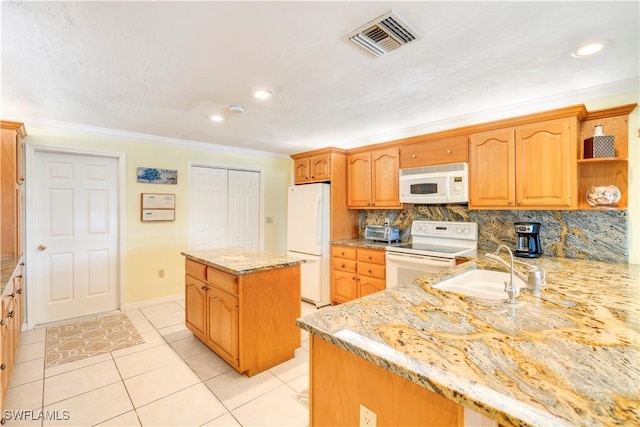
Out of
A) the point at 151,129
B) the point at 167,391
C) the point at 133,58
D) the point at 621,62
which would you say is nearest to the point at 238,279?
the point at 167,391

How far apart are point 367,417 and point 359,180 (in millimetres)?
3250

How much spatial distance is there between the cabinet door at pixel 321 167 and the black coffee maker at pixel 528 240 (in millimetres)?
2211

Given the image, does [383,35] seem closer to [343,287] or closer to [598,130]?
[598,130]

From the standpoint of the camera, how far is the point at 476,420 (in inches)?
32.5

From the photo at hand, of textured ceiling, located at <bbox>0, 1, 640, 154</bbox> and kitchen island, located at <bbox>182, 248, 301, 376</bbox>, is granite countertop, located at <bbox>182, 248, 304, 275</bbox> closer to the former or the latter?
kitchen island, located at <bbox>182, 248, 301, 376</bbox>

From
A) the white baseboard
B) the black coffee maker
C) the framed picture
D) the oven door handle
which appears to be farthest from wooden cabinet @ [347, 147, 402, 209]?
the white baseboard

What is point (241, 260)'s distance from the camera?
8.57ft

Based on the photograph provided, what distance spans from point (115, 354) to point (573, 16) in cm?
401

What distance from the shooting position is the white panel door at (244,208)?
15.7 ft

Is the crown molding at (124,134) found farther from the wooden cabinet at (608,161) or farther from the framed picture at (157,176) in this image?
the wooden cabinet at (608,161)

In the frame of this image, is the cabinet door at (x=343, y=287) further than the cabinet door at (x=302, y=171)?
No

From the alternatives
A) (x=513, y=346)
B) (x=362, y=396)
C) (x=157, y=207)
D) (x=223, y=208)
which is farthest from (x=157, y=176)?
(x=513, y=346)

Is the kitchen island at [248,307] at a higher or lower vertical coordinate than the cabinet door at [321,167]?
lower

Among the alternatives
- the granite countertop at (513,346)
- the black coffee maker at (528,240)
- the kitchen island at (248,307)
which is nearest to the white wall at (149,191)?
the kitchen island at (248,307)
